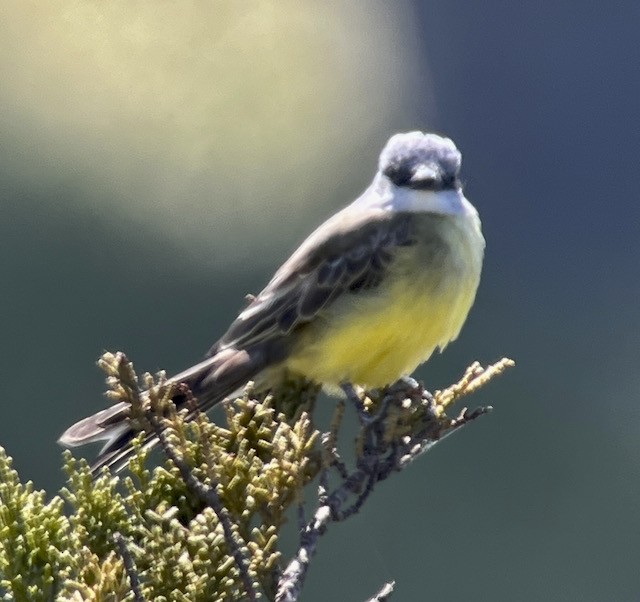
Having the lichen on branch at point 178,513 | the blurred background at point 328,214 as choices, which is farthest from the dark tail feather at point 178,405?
the blurred background at point 328,214

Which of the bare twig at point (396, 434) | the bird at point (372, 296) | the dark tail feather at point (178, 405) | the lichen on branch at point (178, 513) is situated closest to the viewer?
the lichen on branch at point (178, 513)

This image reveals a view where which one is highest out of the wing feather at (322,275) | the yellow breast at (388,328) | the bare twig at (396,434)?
the wing feather at (322,275)

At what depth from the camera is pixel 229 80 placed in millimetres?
11375

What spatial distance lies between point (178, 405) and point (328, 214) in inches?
238

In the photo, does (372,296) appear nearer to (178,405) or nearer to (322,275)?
(322,275)

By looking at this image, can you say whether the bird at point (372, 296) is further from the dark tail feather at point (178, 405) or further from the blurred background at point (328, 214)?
the blurred background at point (328, 214)

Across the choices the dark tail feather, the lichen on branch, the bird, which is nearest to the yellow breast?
the bird

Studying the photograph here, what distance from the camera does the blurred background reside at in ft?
25.3

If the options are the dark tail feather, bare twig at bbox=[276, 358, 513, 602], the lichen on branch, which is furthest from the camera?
the dark tail feather

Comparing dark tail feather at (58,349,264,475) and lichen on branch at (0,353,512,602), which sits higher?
dark tail feather at (58,349,264,475)

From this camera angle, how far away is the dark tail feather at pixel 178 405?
3492 millimetres

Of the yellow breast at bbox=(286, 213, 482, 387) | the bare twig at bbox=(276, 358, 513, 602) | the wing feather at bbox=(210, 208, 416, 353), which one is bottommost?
the bare twig at bbox=(276, 358, 513, 602)

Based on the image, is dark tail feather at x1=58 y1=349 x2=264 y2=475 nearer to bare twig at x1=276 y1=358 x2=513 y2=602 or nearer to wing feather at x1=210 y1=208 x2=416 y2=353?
wing feather at x1=210 y1=208 x2=416 y2=353

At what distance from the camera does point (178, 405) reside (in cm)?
370
